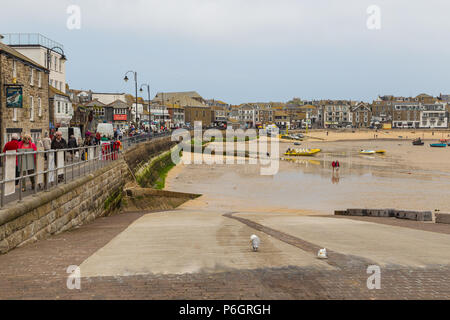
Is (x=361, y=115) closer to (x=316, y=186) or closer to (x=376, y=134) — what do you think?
(x=376, y=134)

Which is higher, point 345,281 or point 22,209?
point 22,209

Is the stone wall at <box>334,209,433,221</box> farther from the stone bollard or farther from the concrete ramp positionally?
the concrete ramp

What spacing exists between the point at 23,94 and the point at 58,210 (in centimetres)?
1540

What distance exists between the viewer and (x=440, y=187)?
110 feet

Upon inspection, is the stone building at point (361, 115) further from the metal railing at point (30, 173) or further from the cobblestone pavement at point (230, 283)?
the cobblestone pavement at point (230, 283)

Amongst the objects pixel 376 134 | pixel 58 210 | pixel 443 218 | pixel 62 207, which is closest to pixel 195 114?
pixel 376 134

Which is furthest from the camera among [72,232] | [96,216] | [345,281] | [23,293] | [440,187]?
[440,187]

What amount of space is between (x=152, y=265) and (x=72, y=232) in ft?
17.9

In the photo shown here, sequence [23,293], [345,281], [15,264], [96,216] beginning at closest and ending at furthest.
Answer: [23,293] → [345,281] → [15,264] → [96,216]

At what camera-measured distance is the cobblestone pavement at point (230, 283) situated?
643 centimetres

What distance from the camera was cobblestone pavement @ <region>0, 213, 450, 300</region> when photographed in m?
6.43

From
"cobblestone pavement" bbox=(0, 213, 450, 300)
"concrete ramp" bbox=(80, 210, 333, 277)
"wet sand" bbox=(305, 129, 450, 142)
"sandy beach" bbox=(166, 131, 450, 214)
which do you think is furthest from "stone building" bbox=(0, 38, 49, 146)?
"wet sand" bbox=(305, 129, 450, 142)
